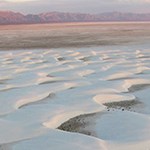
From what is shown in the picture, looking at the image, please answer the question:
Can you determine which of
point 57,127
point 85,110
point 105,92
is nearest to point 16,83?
point 105,92

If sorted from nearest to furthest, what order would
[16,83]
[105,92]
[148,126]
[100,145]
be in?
[100,145] → [148,126] → [105,92] → [16,83]

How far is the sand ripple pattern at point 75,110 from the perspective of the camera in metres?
3.97

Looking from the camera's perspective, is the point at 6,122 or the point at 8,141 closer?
the point at 8,141

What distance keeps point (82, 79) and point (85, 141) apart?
4131 millimetres

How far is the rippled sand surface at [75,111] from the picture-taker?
3.96m

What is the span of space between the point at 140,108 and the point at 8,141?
2123mm

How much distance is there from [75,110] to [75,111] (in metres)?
0.06

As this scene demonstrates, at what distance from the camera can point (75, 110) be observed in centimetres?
532

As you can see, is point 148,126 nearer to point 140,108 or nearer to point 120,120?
point 120,120

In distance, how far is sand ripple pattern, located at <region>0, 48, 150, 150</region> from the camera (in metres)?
3.97

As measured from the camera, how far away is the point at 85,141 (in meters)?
3.92

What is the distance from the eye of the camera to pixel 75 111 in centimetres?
527

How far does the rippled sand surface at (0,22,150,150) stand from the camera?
3959mm

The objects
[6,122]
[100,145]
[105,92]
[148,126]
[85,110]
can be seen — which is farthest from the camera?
[105,92]
